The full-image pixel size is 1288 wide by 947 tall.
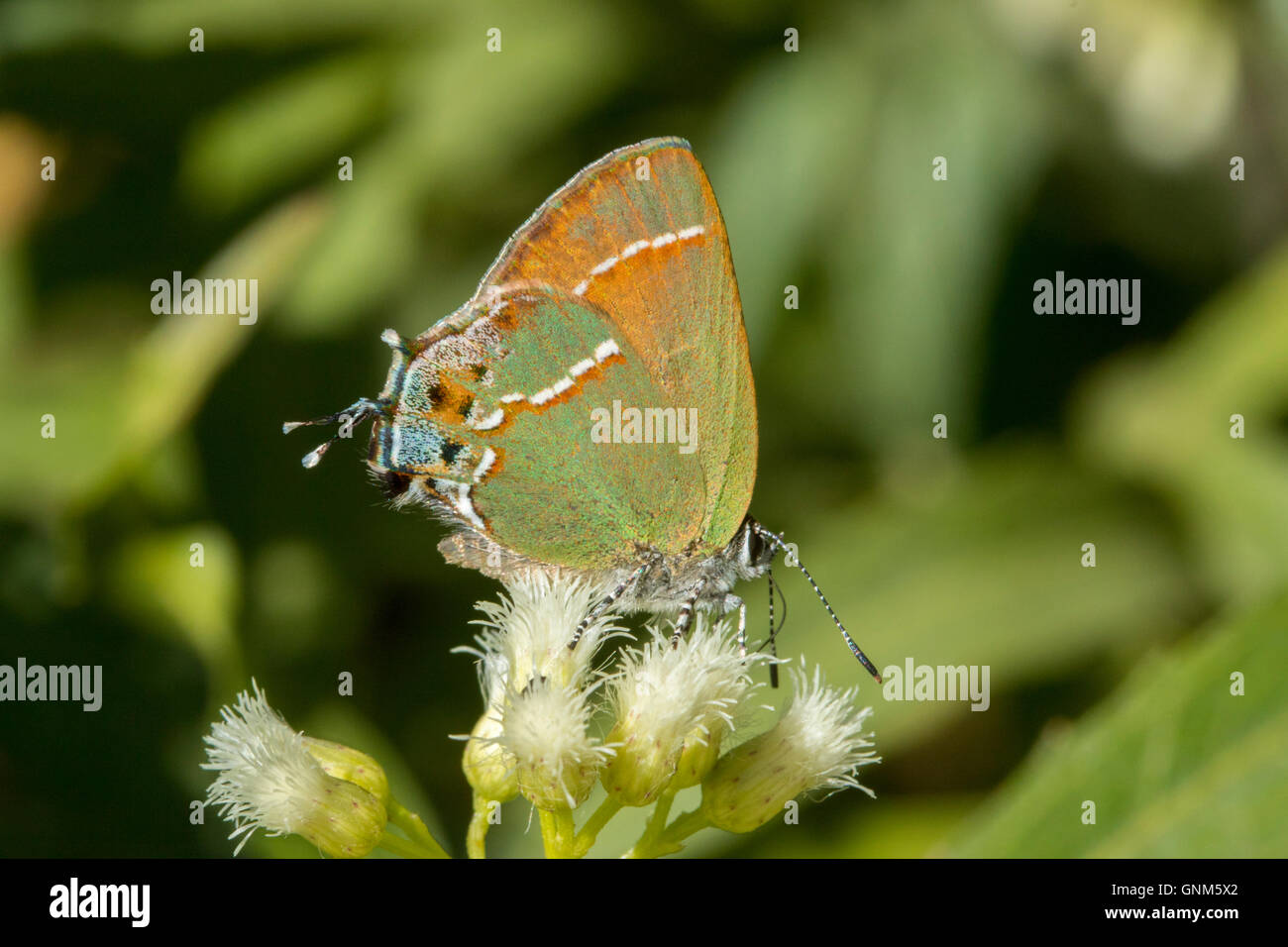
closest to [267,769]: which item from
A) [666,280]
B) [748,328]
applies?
[666,280]

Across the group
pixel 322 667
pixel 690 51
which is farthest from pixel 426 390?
pixel 690 51

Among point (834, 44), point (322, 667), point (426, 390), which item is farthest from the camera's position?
point (834, 44)

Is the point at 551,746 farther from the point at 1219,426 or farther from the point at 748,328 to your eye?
the point at 1219,426

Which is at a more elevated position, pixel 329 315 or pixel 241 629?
pixel 329 315

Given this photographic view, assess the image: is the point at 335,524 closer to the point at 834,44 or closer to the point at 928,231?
the point at 928,231

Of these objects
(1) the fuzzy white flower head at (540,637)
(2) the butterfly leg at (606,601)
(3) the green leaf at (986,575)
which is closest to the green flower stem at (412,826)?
(1) the fuzzy white flower head at (540,637)

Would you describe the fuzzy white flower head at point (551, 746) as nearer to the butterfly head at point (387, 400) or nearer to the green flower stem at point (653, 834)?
the green flower stem at point (653, 834)
